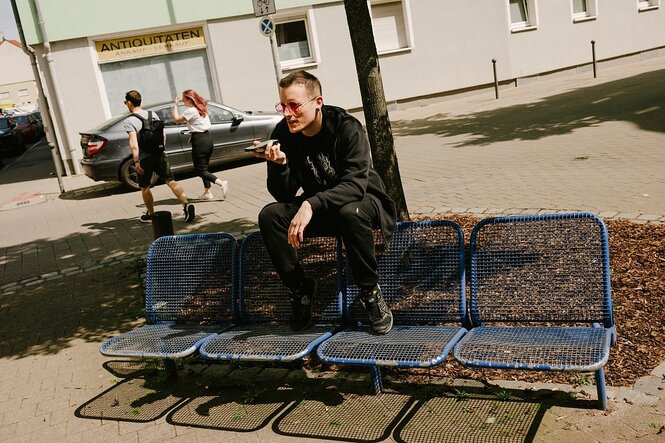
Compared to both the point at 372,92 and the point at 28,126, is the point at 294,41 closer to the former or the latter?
the point at 372,92

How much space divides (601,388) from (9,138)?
102 ft

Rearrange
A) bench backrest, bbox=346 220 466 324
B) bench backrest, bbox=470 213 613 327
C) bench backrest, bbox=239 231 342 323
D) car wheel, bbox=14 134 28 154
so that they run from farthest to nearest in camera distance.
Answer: car wheel, bbox=14 134 28 154, bench backrest, bbox=239 231 342 323, bench backrest, bbox=346 220 466 324, bench backrest, bbox=470 213 613 327

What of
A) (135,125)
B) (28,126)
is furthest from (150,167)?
(28,126)

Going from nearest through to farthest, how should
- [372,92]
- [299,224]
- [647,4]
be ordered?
[299,224]
[372,92]
[647,4]

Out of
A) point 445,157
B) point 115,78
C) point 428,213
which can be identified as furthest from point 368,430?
point 115,78

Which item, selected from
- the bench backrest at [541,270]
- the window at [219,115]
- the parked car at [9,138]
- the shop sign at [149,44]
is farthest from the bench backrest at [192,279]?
the parked car at [9,138]

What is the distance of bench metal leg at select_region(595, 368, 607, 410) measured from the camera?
3.28m

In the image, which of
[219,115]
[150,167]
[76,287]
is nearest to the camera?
[76,287]

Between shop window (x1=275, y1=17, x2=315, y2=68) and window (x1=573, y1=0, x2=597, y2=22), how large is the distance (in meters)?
10.5

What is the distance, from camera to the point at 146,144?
9.12m

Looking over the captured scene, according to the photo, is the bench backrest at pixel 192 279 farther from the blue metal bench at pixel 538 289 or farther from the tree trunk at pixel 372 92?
the tree trunk at pixel 372 92

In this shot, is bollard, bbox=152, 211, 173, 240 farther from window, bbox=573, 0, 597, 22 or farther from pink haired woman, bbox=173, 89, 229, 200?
window, bbox=573, 0, 597, 22

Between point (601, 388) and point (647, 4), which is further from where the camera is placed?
point (647, 4)

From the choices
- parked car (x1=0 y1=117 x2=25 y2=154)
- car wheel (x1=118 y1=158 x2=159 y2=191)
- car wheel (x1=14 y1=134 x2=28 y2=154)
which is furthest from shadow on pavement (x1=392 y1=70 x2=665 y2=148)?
car wheel (x1=14 y1=134 x2=28 y2=154)
